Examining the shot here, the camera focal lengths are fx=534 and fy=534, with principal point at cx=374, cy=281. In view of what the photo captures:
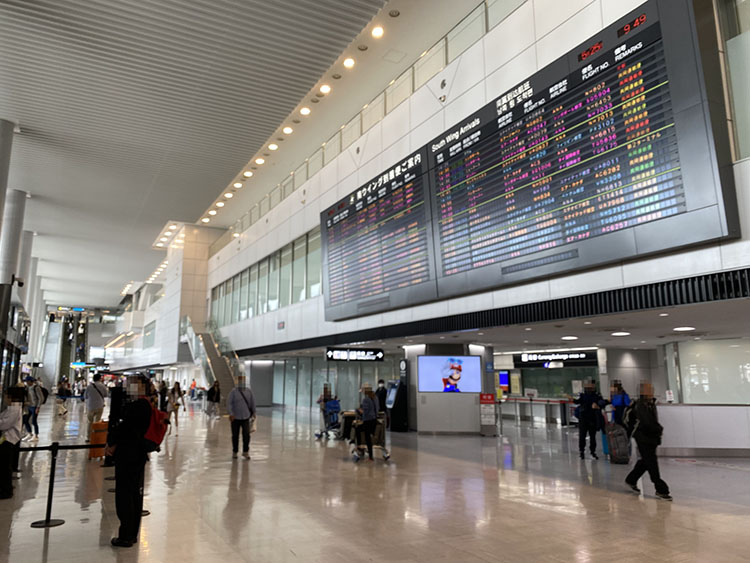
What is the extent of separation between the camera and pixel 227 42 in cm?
1073

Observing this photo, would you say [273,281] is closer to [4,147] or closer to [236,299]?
[236,299]

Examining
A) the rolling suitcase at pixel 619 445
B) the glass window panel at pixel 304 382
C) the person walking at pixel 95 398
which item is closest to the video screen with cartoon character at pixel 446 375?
the rolling suitcase at pixel 619 445

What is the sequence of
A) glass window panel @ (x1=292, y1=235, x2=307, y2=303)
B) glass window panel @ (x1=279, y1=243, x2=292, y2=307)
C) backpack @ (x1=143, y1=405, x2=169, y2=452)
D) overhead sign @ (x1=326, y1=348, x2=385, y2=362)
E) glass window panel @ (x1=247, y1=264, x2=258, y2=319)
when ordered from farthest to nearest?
glass window panel @ (x1=247, y1=264, x2=258, y2=319)
glass window panel @ (x1=279, y1=243, x2=292, y2=307)
glass window panel @ (x1=292, y1=235, x2=307, y2=303)
overhead sign @ (x1=326, y1=348, x2=385, y2=362)
backpack @ (x1=143, y1=405, x2=169, y2=452)

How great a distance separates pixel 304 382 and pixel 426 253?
60.9 ft

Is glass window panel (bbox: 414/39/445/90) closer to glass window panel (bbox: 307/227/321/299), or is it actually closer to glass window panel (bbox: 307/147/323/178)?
glass window panel (bbox: 307/147/323/178)

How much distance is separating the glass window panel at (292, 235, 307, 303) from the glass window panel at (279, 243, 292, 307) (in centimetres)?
50

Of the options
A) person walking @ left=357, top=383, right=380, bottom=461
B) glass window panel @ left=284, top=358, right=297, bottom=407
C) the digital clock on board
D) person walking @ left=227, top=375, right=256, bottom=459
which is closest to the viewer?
the digital clock on board

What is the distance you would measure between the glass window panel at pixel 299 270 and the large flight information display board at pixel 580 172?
8.81 meters

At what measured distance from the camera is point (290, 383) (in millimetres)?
31031

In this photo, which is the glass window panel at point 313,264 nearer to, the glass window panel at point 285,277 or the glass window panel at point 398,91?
the glass window panel at point 285,277

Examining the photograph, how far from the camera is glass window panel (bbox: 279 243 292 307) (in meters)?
23.1

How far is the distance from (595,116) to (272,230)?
60.9 feet

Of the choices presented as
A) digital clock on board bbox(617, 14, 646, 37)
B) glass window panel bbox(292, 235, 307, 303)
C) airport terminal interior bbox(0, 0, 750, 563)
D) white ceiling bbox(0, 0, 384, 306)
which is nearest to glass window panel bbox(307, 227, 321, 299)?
airport terminal interior bbox(0, 0, 750, 563)

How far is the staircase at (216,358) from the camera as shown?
2761cm
